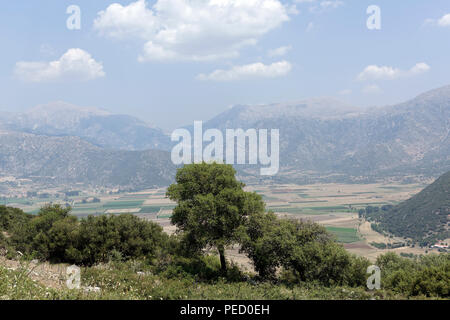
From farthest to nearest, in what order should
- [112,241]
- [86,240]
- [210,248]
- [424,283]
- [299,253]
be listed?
1. [86,240]
2. [112,241]
3. [210,248]
4. [299,253]
5. [424,283]

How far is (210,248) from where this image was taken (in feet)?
68.9

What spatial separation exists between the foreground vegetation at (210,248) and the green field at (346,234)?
90.3m

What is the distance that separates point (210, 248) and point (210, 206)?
3423 millimetres

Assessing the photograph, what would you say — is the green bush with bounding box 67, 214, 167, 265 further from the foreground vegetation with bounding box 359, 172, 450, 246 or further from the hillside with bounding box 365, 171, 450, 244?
the hillside with bounding box 365, 171, 450, 244

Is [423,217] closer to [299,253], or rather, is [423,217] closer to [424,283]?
[299,253]

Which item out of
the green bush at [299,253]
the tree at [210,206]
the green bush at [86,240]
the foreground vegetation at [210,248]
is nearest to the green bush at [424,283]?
the foreground vegetation at [210,248]

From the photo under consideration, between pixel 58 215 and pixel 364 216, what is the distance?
15459 cm

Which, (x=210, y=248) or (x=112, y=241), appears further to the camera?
(x=112, y=241)

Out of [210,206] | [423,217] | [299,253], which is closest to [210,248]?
[210,206]

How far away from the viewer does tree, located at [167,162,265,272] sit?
1983 cm

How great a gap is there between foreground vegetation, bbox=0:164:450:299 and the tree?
0.23 feet
